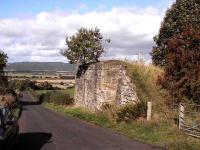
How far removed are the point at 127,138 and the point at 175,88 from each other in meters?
6.26

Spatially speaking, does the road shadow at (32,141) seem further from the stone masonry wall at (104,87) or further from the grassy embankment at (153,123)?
the stone masonry wall at (104,87)

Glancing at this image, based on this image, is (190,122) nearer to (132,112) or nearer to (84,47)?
(132,112)

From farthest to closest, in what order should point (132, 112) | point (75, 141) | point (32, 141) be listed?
point (132, 112), point (75, 141), point (32, 141)

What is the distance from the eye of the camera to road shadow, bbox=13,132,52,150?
636 inches

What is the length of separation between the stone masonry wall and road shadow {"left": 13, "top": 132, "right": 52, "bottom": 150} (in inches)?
349

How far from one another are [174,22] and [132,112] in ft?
40.7

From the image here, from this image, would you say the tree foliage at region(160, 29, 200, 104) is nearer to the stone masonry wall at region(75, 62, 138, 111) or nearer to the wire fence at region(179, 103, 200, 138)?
the wire fence at region(179, 103, 200, 138)

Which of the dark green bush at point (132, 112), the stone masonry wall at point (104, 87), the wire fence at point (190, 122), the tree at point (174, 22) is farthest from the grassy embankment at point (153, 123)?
the tree at point (174, 22)

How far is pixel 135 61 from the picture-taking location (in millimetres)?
32844

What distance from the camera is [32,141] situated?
17906 millimetres

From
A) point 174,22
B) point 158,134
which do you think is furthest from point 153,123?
point 174,22

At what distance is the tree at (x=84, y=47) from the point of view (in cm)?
4509

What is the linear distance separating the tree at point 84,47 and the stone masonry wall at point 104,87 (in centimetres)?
209

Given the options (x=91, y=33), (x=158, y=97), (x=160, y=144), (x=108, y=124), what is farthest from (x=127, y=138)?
(x=91, y=33)
